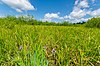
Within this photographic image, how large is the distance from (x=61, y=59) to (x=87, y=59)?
0.93 feet

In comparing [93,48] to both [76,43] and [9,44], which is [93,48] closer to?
[76,43]

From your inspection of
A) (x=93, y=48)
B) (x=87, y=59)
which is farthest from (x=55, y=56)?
(x=93, y=48)

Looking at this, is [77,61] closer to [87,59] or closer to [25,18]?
[87,59]

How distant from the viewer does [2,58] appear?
2264mm

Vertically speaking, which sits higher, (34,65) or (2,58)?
(34,65)

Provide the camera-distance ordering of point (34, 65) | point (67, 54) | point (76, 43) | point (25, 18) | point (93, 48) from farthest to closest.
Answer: point (25, 18), point (76, 43), point (93, 48), point (67, 54), point (34, 65)

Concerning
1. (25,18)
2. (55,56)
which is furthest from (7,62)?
(25,18)

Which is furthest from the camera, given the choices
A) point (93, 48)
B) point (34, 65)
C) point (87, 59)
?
point (93, 48)

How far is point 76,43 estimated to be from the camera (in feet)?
8.85

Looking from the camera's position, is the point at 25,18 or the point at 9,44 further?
the point at 25,18

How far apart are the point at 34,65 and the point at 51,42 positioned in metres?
1.28

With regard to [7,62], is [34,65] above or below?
above

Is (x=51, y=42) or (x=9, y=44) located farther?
(x=51, y=42)

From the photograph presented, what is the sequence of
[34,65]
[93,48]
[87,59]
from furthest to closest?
[93,48] < [87,59] < [34,65]
